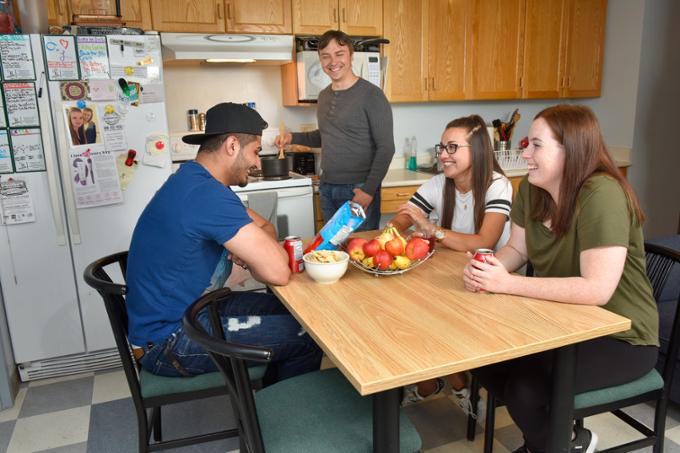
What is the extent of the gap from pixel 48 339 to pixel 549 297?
242 cm

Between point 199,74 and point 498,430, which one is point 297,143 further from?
point 498,430

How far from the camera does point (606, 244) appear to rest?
4.49ft

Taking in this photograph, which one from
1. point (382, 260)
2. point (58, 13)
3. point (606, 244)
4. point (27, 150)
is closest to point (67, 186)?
point (27, 150)

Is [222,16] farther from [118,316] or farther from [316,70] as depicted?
[118,316]

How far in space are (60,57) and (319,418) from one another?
2.10 metres

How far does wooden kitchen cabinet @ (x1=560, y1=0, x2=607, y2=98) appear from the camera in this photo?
411 centimetres

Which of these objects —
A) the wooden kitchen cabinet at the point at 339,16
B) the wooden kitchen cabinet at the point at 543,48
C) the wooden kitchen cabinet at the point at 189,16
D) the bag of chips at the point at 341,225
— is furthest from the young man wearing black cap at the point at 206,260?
the wooden kitchen cabinet at the point at 543,48

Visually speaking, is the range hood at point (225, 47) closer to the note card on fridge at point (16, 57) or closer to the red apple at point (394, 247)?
the note card on fridge at point (16, 57)

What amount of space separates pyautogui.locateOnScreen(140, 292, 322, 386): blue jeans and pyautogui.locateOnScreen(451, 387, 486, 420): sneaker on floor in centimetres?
69

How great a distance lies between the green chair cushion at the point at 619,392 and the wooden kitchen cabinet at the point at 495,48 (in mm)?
2724

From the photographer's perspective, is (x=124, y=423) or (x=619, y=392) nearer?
(x=619, y=392)

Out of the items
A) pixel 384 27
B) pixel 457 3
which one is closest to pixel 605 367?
pixel 384 27

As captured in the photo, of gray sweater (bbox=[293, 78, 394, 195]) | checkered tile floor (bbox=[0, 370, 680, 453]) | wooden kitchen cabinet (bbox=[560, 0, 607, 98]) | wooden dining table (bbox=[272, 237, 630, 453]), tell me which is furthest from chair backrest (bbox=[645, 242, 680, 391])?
wooden kitchen cabinet (bbox=[560, 0, 607, 98])

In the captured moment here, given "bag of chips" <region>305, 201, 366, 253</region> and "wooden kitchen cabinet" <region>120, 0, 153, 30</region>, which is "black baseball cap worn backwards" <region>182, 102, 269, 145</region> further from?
"wooden kitchen cabinet" <region>120, 0, 153, 30</region>
